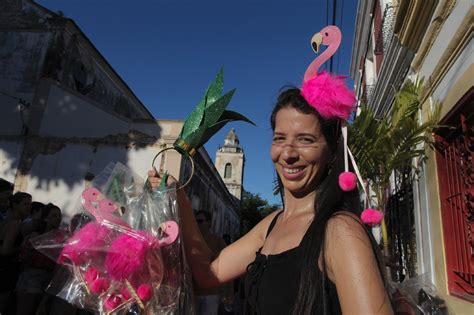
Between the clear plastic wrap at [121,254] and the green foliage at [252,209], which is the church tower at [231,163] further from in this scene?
the clear plastic wrap at [121,254]

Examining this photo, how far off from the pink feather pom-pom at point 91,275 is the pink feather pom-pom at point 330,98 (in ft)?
3.72

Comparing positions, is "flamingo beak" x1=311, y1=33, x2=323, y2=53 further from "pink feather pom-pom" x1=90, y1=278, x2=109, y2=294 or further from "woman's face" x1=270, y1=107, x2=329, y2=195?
"pink feather pom-pom" x1=90, y1=278, x2=109, y2=294

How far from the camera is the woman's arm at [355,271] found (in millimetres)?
→ 1083

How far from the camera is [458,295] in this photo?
10.6ft

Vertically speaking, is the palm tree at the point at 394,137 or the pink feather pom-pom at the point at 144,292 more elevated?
the palm tree at the point at 394,137

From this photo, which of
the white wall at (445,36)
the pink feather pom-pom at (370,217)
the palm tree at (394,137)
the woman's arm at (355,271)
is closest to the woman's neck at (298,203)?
the pink feather pom-pom at (370,217)

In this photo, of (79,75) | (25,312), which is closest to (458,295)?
(25,312)

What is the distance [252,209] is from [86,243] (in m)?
49.2

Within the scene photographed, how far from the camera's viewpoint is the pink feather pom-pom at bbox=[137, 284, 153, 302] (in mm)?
1461

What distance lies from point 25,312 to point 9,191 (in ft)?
5.08

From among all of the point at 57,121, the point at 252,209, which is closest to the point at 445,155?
the point at 57,121

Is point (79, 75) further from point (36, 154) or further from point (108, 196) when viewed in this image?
point (108, 196)

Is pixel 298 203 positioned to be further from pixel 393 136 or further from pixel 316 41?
pixel 393 136

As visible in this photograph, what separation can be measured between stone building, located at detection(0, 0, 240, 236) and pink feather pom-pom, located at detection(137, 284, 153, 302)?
9818 millimetres
